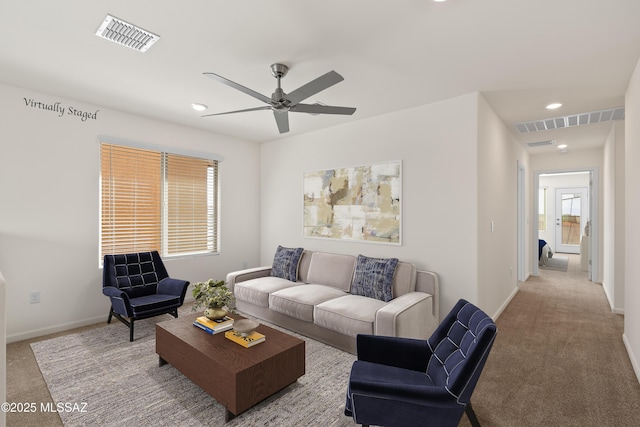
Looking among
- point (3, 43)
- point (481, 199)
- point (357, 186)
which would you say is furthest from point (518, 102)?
point (3, 43)

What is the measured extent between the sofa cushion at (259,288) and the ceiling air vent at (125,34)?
278 centimetres

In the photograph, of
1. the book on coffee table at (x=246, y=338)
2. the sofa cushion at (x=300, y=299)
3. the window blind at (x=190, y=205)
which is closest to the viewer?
the book on coffee table at (x=246, y=338)

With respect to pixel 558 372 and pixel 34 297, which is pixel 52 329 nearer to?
pixel 34 297

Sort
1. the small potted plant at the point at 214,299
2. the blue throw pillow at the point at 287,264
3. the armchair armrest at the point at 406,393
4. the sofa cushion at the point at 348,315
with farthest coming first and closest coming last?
the blue throw pillow at the point at 287,264
the sofa cushion at the point at 348,315
the small potted plant at the point at 214,299
the armchair armrest at the point at 406,393

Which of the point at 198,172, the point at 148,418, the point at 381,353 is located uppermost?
the point at 198,172

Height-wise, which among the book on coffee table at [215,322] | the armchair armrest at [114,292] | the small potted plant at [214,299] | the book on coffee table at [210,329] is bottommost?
the book on coffee table at [210,329]

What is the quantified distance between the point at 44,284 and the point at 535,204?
27.0ft

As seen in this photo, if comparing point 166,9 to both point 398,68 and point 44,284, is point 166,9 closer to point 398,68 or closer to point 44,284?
point 398,68

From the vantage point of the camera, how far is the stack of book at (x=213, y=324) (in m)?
2.73

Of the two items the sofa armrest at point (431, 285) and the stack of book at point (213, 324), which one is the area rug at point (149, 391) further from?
the sofa armrest at point (431, 285)

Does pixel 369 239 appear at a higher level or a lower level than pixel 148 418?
higher

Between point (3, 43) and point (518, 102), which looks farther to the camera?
point (518, 102)

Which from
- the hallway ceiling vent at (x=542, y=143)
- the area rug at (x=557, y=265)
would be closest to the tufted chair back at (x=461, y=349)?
the hallway ceiling vent at (x=542, y=143)

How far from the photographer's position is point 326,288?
3986 millimetres
